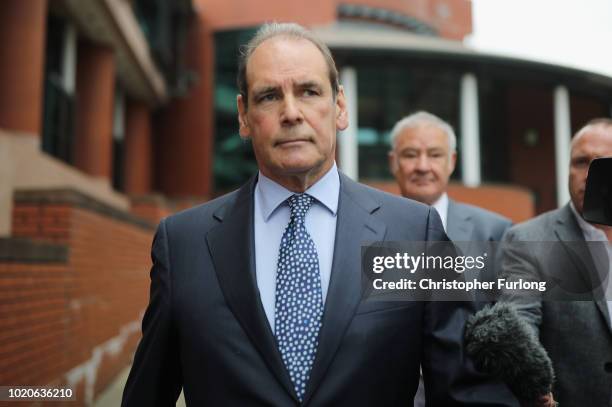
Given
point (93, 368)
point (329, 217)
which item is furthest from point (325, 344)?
point (93, 368)

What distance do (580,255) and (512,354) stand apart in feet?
2.87

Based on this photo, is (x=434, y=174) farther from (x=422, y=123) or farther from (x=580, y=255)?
(x=580, y=255)

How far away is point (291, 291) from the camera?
5.57 feet

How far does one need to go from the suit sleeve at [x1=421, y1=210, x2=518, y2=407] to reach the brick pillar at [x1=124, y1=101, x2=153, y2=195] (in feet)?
42.4

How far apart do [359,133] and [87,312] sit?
39.1 ft

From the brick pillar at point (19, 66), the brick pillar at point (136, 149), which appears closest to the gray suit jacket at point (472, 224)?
the brick pillar at point (19, 66)

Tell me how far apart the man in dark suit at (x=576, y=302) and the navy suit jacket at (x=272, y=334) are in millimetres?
533

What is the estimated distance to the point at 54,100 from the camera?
9094mm

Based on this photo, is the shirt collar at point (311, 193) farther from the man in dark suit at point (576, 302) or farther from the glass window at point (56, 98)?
the glass window at point (56, 98)

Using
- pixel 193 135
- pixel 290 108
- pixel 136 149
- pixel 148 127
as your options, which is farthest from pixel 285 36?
pixel 193 135

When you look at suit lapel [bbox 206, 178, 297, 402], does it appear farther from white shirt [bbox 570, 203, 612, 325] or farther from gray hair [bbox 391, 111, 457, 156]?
gray hair [bbox 391, 111, 457, 156]

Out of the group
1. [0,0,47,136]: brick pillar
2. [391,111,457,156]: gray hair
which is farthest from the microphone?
[0,0,47,136]: brick pillar

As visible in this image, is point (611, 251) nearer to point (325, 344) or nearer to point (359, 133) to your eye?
point (325, 344)

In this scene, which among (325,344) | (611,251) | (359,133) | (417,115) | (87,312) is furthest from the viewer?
(359,133)
